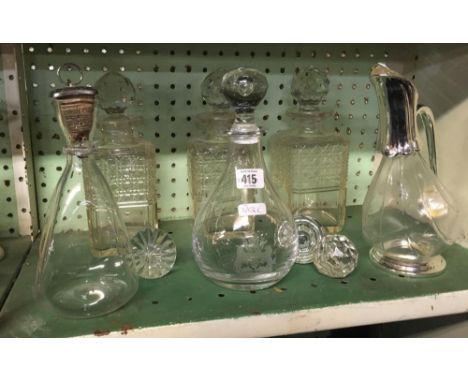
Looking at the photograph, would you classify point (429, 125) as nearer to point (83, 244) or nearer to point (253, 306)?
point (253, 306)

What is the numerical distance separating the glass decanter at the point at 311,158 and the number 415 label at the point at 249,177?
196 millimetres

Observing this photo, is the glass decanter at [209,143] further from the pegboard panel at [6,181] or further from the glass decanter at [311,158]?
the pegboard panel at [6,181]

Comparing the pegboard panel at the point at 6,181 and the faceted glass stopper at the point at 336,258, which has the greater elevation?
the pegboard panel at the point at 6,181

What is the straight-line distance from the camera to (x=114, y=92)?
729 millimetres

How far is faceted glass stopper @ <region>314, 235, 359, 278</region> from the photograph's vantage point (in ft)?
2.15

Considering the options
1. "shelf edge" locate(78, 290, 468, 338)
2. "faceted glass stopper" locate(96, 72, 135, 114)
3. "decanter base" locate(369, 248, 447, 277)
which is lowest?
"shelf edge" locate(78, 290, 468, 338)

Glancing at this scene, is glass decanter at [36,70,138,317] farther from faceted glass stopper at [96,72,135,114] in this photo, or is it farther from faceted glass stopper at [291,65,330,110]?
faceted glass stopper at [291,65,330,110]

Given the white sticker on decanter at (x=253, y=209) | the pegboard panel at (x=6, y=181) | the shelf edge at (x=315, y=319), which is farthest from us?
the pegboard panel at (x=6, y=181)

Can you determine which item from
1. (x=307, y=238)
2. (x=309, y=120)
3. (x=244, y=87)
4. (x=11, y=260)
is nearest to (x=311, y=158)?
(x=309, y=120)

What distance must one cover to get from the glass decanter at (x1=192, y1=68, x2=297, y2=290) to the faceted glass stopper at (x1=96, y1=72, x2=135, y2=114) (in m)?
0.21

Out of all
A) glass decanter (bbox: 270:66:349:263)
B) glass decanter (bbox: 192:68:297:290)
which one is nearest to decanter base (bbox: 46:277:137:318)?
glass decanter (bbox: 192:68:297:290)

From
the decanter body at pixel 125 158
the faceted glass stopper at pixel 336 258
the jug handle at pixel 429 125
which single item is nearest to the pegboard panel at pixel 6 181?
the decanter body at pixel 125 158

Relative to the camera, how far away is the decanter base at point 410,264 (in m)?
0.66

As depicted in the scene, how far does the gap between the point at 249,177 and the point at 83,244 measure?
0.24 m
